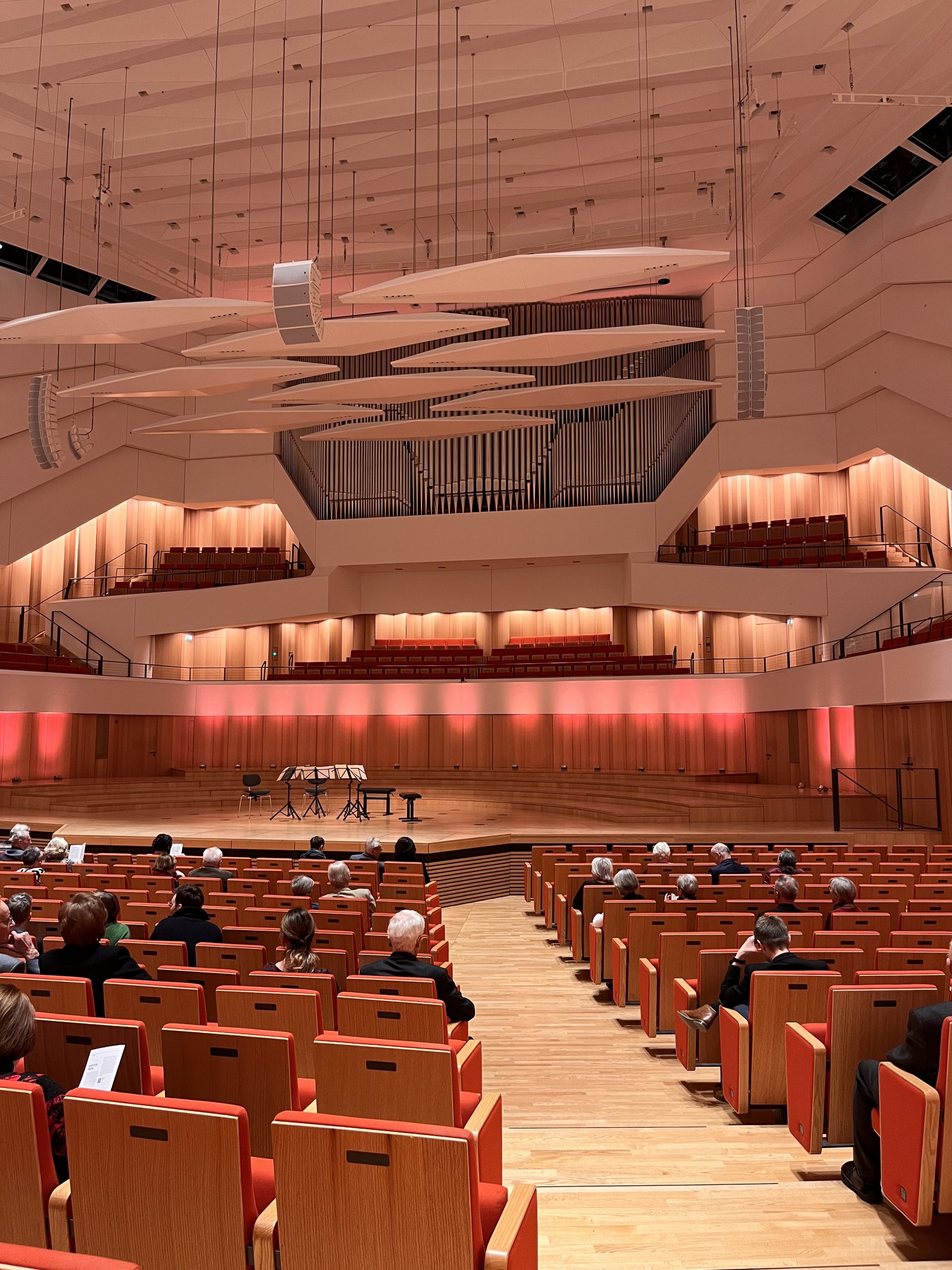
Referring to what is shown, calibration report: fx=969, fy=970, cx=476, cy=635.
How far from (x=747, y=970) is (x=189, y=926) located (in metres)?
2.71

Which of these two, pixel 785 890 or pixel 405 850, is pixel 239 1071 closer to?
pixel 785 890

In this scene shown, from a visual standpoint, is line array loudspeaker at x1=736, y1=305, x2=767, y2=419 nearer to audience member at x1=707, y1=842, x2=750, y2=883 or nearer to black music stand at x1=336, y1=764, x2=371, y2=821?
audience member at x1=707, y1=842, x2=750, y2=883

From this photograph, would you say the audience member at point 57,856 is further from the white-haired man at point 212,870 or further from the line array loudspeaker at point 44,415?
the line array loudspeaker at point 44,415

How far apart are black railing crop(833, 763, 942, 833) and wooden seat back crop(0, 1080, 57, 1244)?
36.8 feet

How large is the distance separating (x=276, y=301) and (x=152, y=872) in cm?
463

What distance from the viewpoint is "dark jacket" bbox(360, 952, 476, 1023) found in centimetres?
389

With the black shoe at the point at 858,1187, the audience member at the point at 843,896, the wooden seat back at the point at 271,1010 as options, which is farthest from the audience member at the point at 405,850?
the black shoe at the point at 858,1187

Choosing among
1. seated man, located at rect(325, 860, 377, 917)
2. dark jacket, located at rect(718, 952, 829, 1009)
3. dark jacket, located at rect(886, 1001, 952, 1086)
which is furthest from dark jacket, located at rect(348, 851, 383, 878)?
dark jacket, located at rect(886, 1001, 952, 1086)

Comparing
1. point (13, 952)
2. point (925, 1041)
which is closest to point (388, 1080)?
point (925, 1041)

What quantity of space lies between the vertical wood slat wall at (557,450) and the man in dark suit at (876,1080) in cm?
1766

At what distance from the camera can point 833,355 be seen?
1839 cm

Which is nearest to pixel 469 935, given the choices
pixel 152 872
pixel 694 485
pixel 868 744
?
pixel 152 872

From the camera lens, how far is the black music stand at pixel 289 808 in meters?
14.1

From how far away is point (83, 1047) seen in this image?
265 cm
